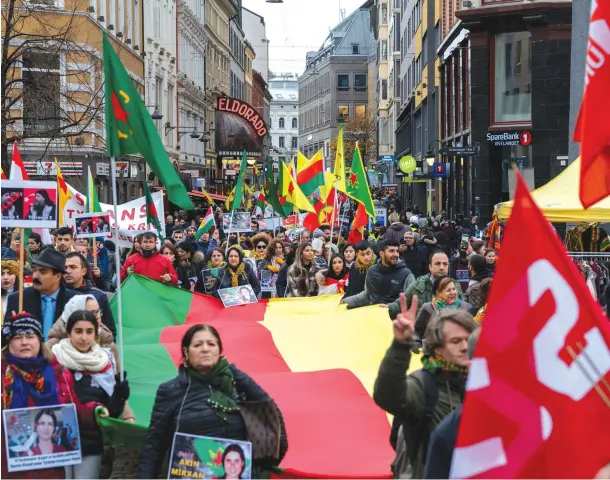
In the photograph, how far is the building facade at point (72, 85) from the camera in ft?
83.2

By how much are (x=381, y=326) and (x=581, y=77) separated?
9.66m

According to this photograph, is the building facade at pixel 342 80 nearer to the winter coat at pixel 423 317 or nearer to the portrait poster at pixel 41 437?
the winter coat at pixel 423 317

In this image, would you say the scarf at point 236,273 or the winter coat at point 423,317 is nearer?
the winter coat at point 423,317

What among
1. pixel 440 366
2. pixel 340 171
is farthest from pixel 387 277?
pixel 340 171

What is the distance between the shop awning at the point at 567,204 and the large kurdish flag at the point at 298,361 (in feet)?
9.14

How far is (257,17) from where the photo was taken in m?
138

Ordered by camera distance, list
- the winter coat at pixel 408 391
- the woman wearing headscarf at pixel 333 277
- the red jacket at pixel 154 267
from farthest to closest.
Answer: the woman wearing headscarf at pixel 333 277 < the red jacket at pixel 154 267 < the winter coat at pixel 408 391

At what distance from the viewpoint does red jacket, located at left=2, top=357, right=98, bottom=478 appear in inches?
246

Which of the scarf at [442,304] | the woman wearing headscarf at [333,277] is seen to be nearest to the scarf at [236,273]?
the woman wearing headscarf at [333,277]

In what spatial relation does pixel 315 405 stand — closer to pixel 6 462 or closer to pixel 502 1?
pixel 6 462

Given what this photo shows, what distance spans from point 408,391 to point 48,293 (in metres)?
3.83

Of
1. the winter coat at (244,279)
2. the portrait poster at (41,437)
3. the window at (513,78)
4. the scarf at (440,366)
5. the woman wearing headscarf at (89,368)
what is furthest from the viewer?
the window at (513,78)

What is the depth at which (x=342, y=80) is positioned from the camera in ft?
445

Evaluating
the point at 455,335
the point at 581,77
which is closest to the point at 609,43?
the point at 455,335
